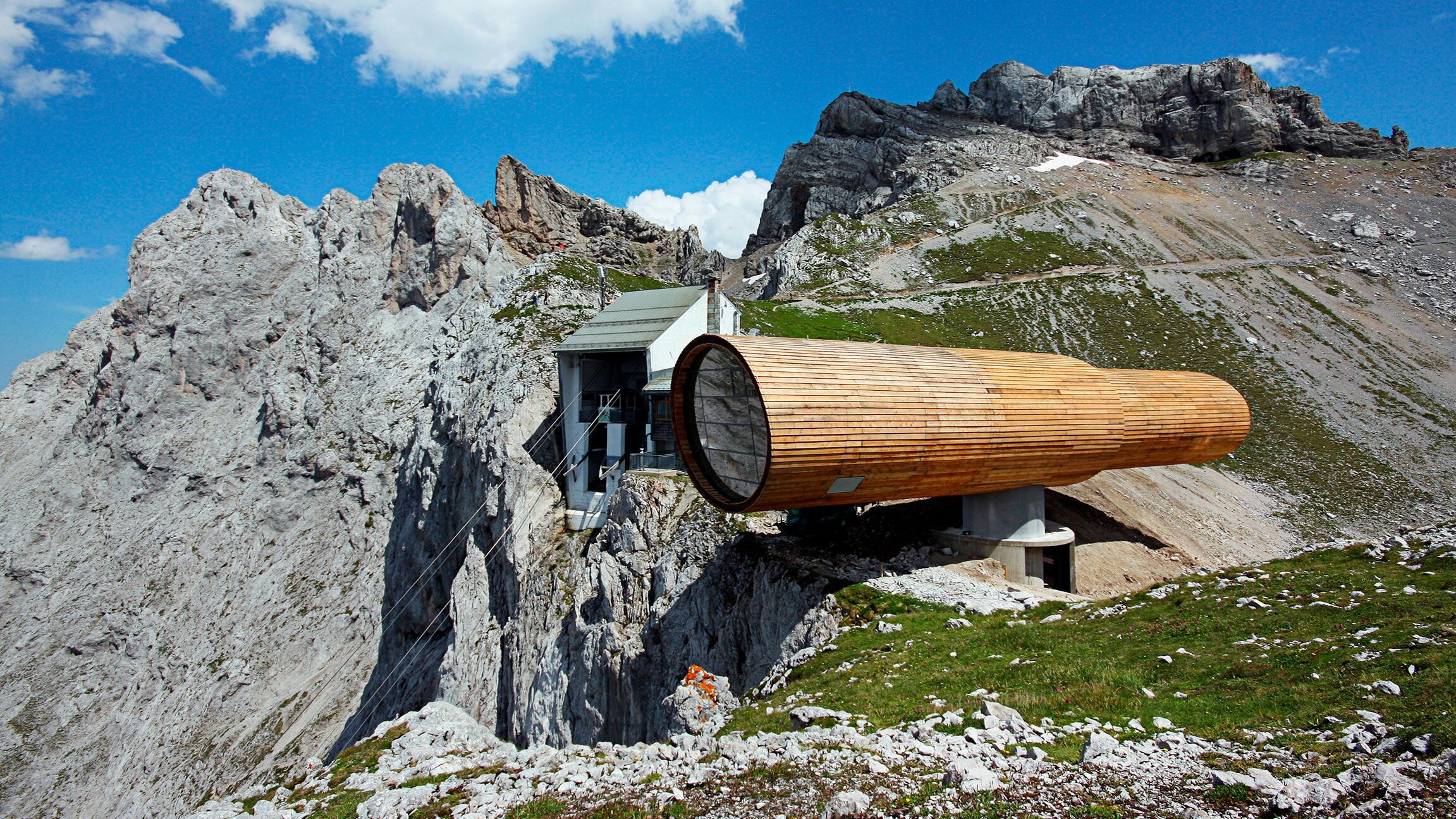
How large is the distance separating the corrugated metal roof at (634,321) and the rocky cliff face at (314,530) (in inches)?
200

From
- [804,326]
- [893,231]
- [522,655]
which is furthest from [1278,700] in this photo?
[893,231]

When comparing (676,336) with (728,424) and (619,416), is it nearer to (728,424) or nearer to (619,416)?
(619,416)

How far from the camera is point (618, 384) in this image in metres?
33.5

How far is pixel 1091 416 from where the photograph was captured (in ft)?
68.9

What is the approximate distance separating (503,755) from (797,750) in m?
6.27

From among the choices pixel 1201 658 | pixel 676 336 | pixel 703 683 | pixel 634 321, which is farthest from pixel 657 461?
pixel 1201 658

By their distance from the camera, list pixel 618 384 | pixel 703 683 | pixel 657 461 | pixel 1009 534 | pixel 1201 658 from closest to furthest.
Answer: pixel 1201 658, pixel 703 683, pixel 1009 534, pixel 657 461, pixel 618 384

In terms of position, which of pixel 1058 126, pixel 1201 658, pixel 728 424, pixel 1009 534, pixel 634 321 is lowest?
pixel 1201 658

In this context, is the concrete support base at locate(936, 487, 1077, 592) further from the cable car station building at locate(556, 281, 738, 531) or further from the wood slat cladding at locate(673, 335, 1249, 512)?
the cable car station building at locate(556, 281, 738, 531)

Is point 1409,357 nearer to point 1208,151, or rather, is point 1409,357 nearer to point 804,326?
point 804,326

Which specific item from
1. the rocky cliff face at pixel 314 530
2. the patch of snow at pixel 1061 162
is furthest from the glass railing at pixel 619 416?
the patch of snow at pixel 1061 162

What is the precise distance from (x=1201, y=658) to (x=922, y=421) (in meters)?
8.04

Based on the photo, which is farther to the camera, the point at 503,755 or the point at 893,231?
the point at 893,231

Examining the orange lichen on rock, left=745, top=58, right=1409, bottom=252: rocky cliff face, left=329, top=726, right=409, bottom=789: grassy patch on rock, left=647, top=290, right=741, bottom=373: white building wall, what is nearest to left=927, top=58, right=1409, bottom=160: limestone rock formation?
left=745, top=58, right=1409, bottom=252: rocky cliff face
